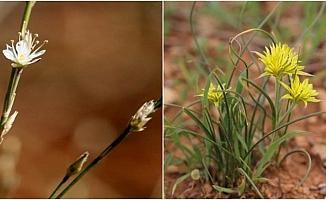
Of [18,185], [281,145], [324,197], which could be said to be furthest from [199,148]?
[18,185]

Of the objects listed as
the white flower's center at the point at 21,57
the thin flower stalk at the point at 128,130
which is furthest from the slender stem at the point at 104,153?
the white flower's center at the point at 21,57

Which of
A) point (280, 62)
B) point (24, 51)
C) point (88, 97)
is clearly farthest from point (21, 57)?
point (280, 62)

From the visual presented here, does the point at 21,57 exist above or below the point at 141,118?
above

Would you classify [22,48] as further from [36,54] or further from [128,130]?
[128,130]

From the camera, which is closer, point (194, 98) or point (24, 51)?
point (24, 51)

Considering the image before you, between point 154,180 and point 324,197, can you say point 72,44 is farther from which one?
point 324,197

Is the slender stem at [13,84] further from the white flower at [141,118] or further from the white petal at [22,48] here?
the white flower at [141,118]

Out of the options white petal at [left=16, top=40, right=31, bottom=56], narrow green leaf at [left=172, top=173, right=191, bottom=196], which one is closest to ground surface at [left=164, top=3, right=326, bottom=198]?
narrow green leaf at [left=172, top=173, right=191, bottom=196]
